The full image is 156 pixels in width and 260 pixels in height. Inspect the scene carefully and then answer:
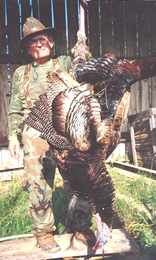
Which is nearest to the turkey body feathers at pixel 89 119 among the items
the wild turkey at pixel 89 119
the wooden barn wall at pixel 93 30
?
the wild turkey at pixel 89 119

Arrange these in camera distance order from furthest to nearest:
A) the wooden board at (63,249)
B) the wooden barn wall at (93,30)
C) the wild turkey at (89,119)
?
the wooden barn wall at (93,30), the wooden board at (63,249), the wild turkey at (89,119)

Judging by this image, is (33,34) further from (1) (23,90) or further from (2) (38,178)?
(2) (38,178)

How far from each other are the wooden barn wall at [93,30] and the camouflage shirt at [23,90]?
336 centimetres

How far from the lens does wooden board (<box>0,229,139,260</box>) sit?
2.81 meters

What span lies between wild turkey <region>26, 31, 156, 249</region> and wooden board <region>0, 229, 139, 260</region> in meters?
1.25

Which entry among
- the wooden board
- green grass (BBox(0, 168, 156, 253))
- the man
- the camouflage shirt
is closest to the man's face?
the man

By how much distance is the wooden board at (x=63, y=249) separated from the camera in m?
2.81

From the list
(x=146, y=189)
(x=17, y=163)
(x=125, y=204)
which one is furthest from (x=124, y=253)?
(x=17, y=163)

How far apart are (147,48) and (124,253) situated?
251 inches

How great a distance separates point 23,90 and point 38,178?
111 cm

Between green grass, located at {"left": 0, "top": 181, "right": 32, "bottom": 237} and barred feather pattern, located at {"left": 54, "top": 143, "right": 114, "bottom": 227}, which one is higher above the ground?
barred feather pattern, located at {"left": 54, "top": 143, "right": 114, "bottom": 227}

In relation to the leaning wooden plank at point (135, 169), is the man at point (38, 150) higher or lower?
higher

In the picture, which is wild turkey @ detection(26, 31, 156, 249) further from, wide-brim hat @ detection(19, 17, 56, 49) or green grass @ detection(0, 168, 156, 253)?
green grass @ detection(0, 168, 156, 253)

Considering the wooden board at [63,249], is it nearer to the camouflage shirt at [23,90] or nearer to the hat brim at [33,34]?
the camouflage shirt at [23,90]
